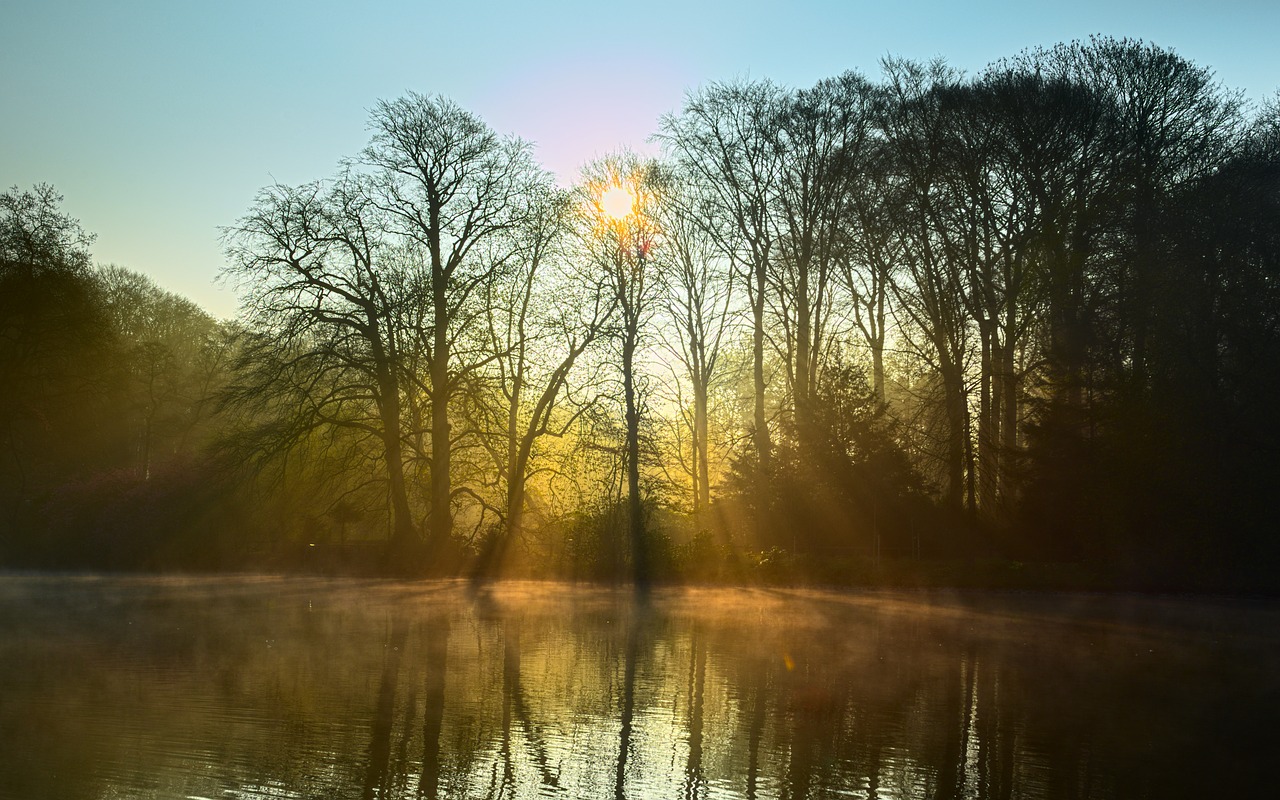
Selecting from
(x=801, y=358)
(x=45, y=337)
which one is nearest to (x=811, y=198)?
(x=801, y=358)

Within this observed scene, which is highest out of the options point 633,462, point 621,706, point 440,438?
point 440,438

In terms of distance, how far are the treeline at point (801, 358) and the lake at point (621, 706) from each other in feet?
35.8

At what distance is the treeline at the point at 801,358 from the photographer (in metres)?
28.3

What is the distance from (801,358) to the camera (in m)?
36.6

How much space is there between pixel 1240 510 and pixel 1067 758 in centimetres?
2160

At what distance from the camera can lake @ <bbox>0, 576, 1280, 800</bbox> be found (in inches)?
306

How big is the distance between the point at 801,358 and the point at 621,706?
26863 millimetres

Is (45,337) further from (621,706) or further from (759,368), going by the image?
(621,706)

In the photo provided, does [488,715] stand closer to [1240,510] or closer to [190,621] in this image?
[190,621]

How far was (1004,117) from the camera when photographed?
1189 inches

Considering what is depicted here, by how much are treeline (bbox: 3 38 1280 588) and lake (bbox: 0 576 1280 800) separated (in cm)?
1091

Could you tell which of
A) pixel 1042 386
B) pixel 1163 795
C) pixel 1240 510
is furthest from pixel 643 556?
pixel 1163 795

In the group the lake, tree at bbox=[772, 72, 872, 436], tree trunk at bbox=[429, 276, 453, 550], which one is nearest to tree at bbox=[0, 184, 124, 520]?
tree trunk at bbox=[429, 276, 453, 550]

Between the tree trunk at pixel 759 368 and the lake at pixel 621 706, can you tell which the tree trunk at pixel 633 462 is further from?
the lake at pixel 621 706
